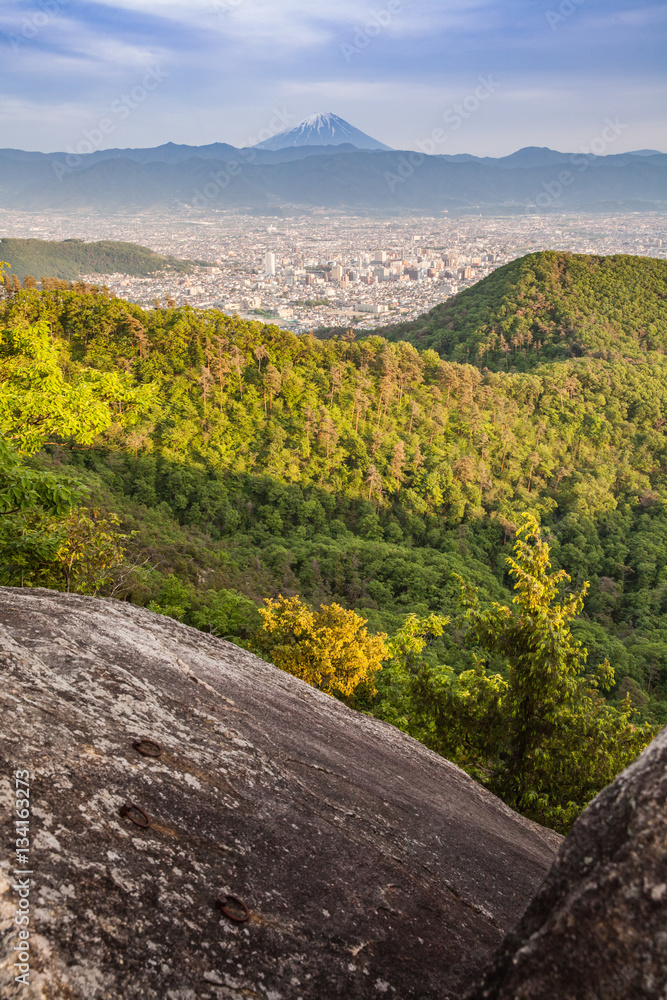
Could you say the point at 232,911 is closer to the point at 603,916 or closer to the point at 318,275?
the point at 603,916

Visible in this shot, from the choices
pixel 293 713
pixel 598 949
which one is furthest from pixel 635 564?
pixel 598 949

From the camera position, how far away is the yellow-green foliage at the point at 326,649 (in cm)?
1376

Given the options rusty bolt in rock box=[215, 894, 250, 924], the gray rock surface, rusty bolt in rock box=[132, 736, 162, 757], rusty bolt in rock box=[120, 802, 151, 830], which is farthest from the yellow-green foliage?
the gray rock surface

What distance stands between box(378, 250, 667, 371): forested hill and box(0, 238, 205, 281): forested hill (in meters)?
66.0

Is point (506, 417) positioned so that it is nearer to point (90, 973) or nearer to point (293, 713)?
point (293, 713)

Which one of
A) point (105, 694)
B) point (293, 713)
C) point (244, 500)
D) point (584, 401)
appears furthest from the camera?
point (584, 401)

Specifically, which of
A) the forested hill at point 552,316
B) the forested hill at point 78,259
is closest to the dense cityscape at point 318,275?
the forested hill at point 78,259

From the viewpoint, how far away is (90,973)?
264cm

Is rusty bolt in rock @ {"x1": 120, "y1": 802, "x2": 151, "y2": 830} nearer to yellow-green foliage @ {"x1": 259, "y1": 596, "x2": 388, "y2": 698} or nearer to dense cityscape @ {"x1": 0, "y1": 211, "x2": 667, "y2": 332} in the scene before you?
yellow-green foliage @ {"x1": 259, "y1": 596, "x2": 388, "y2": 698}

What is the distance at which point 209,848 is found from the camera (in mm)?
3576

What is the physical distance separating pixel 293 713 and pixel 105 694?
2418 mm

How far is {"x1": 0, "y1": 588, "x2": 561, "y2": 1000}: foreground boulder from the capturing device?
2.86 meters

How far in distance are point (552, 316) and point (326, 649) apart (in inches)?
2848

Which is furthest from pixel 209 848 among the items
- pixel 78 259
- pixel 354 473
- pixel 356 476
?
pixel 78 259
